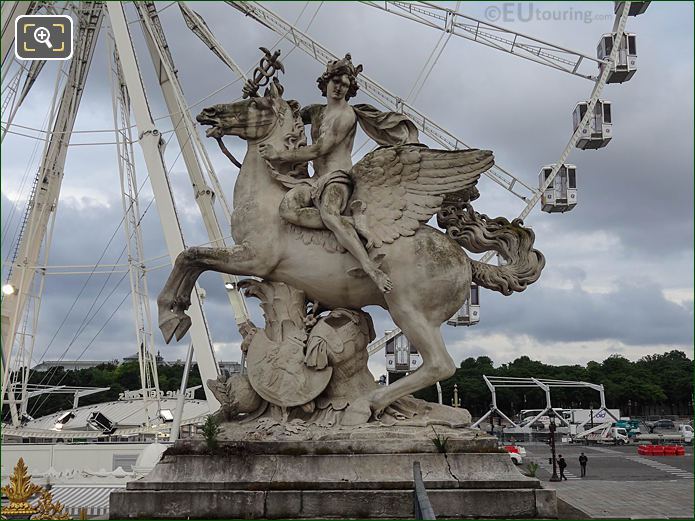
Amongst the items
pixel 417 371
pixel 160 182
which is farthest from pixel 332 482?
pixel 160 182

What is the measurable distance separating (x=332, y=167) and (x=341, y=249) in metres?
0.94

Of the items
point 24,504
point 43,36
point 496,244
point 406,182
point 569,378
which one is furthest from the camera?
point 569,378

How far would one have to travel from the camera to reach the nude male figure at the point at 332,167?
6531mm

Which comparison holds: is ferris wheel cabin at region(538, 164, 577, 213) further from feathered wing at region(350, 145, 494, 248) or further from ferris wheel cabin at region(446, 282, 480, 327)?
feathered wing at region(350, 145, 494, 248)

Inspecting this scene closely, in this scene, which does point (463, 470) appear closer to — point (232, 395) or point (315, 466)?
point (315, 466)

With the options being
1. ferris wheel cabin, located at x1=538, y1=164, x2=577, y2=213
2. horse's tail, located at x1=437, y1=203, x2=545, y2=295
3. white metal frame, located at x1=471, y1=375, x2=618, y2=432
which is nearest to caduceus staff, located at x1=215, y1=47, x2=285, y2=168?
horse's tail, located at x1=437, y1=203, x2=545, y2=295

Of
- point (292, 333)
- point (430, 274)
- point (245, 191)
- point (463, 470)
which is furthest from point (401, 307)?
point (245, 191)

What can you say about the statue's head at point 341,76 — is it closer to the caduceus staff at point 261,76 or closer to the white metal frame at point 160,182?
the caduceus staff at point 261,76

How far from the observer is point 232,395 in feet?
22.1

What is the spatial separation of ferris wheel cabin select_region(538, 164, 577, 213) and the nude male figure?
12.6 m

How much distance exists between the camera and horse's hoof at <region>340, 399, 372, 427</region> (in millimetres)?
6394

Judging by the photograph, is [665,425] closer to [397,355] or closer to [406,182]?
[397,355]

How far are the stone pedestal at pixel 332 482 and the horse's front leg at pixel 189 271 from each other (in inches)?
51.5

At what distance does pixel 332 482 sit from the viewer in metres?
5.88
